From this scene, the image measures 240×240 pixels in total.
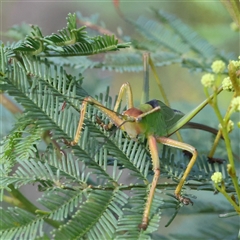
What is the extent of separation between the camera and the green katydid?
0.58 meters

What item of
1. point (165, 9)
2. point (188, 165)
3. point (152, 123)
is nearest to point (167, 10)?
point (165, 9)

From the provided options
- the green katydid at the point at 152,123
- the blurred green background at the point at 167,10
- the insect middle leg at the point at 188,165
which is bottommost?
the insect middle leg at the point at 188,165

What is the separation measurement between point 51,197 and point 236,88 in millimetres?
257

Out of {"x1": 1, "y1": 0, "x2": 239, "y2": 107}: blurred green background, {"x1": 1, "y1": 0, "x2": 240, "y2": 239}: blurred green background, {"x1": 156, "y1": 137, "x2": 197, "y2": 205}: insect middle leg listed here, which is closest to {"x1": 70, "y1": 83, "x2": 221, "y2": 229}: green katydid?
{"x1": 156, "y1": 137, "x2": 197, "y2": 205}: insect middle leg

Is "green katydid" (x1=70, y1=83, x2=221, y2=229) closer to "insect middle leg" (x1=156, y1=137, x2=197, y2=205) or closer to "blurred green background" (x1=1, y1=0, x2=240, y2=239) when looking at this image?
"insect middle leg" (x1=156, y1=137, x2=197, y2=205)

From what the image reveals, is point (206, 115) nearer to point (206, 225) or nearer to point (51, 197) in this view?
point (206, 225)

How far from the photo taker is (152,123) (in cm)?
74

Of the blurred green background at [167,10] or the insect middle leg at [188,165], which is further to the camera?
the blurred green background at [167,10]

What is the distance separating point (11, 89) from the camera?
487mm

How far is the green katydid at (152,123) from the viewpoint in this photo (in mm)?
578

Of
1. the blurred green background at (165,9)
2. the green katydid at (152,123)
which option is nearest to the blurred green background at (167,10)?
the blurred green background at (165,9)

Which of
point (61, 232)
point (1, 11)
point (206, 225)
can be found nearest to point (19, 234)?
point (61, 232)

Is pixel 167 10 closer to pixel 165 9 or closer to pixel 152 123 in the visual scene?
pixel 165 9

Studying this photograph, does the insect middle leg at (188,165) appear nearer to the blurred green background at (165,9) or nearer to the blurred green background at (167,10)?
the blurred green background at (167,10)
